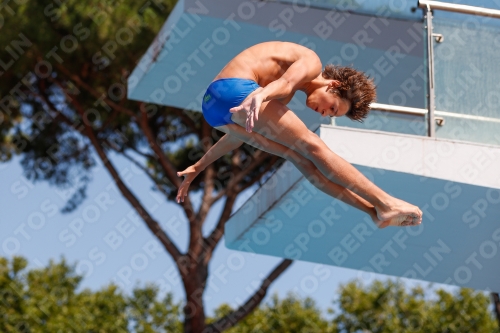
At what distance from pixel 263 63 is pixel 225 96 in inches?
11.9

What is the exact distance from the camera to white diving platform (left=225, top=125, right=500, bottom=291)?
23.4ft

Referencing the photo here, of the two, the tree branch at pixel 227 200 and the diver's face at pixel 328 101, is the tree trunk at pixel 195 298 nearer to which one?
the tree branch at pixel 227 200

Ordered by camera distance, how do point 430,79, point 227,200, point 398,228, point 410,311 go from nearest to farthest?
point 430,79 < point 398,228 < point 227,200 < point 410,311

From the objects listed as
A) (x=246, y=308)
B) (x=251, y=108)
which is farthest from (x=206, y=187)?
(x=251, y=108)

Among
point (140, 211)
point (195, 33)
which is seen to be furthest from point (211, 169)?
point (195, 33)

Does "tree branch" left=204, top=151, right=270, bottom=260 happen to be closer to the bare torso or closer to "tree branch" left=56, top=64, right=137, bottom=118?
"tree branch" left=56, top=64, right=137, bottom=118

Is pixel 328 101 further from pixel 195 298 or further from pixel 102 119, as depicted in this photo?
pixel 102 119

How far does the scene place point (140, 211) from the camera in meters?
13.1

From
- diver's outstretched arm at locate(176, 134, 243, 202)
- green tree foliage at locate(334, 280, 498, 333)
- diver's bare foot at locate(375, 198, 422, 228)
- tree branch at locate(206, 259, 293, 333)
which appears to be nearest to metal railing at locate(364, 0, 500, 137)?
diver's outstretched arm at locate(176, 134, 243, 202)

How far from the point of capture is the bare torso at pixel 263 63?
14.3ft

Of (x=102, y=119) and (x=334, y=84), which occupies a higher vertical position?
(x=102, y=119)

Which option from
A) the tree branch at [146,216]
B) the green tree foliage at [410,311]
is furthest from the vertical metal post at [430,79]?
the green tree foliage at [410,311]

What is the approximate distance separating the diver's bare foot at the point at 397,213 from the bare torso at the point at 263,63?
2.67 ft

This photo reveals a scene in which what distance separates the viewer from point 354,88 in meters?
4.37
